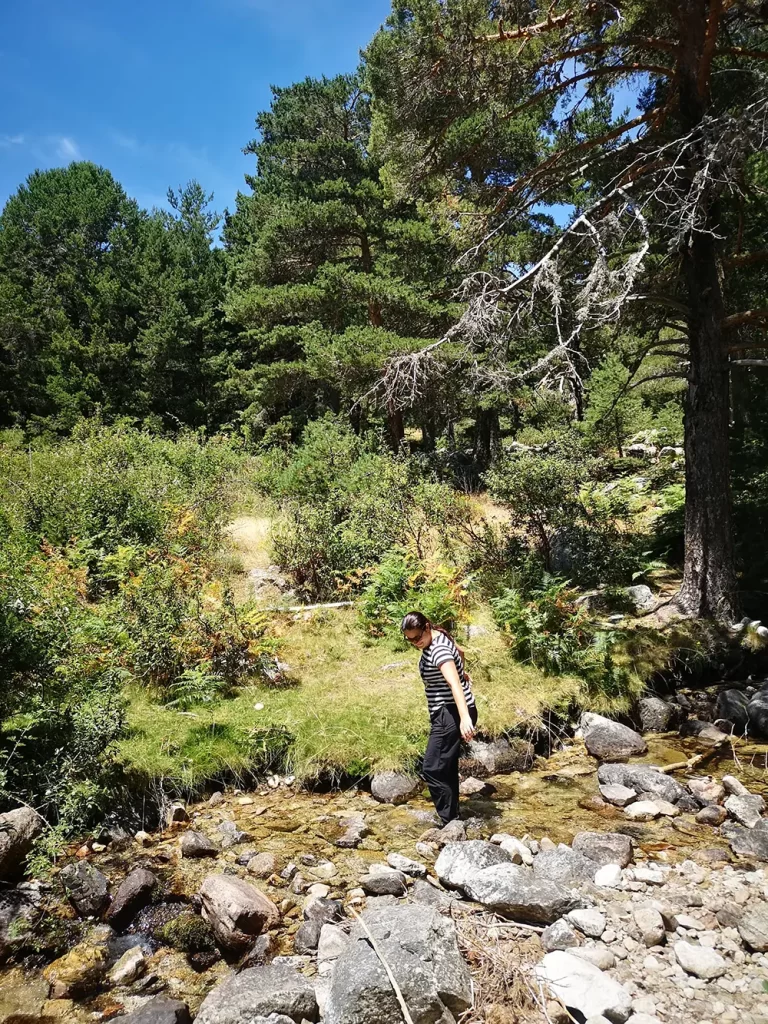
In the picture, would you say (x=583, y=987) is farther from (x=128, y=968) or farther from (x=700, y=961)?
(x=128, y=968)

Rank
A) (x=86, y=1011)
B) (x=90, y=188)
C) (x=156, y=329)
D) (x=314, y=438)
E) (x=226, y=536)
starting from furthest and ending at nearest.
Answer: (x=90, y=188) < (x=156, y=329) < (x=314, y=438) < (x=226, y=536) < (x=86, y=1011)

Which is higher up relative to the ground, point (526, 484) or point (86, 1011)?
point (526, 484)

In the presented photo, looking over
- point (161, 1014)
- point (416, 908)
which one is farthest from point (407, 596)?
point (161, 1014)

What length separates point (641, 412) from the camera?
17922 mm

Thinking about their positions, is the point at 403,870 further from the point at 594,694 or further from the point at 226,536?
the point at 226,536

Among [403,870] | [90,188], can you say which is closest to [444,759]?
[403,870]

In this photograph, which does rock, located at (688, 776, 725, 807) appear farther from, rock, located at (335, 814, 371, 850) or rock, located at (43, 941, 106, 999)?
rock, located at (43, 941, 106, 999)

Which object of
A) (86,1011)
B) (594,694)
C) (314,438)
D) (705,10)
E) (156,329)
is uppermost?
(156,329)

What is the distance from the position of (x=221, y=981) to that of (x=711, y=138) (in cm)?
977

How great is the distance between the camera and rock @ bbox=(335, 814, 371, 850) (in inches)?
213

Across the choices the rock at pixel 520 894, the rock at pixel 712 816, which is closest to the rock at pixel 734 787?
the rock at pixel 712 816

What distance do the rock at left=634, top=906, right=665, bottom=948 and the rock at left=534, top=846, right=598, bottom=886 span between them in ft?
1.72

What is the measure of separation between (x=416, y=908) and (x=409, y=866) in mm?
1071

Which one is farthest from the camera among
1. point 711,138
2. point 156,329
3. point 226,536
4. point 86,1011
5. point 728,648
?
point 156,329
